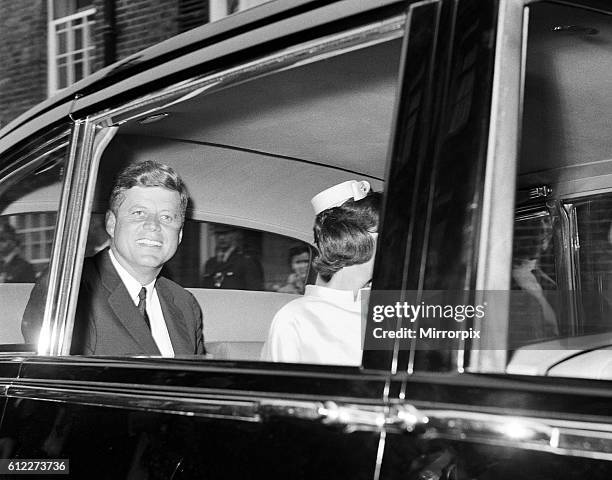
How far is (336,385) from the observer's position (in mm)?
1688

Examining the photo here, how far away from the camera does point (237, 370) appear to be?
1.91 meters

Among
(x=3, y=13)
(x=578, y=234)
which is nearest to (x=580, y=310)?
(x=578, y=234)

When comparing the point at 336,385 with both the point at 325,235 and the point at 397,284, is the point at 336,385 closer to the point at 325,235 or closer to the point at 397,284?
the point at 397,284

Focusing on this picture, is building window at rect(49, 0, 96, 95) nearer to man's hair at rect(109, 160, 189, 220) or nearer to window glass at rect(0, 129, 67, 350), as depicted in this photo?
window glass at rect(0, 129, 67, 350)

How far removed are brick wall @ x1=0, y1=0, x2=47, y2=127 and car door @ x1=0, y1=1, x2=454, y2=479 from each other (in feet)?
40.4

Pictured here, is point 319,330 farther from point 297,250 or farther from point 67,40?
point 67,40

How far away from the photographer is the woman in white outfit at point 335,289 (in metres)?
2.12

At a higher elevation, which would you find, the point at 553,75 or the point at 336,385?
the point at 553,75

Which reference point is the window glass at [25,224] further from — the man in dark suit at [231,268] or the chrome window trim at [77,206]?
the man in dark suit at [231,268]

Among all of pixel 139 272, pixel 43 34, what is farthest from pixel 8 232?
pixel 43 34

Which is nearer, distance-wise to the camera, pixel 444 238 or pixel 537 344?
pixel 444 238

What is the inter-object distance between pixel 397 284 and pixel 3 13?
14865 mm

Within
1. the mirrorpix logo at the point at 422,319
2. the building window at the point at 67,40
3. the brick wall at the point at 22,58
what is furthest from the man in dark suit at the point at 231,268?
the brick wall at the point at 22,58

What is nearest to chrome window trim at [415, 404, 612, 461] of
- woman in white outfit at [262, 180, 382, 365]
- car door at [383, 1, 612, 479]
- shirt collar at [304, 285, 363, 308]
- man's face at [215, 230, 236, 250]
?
car door at [383, 1, 612, 479]
